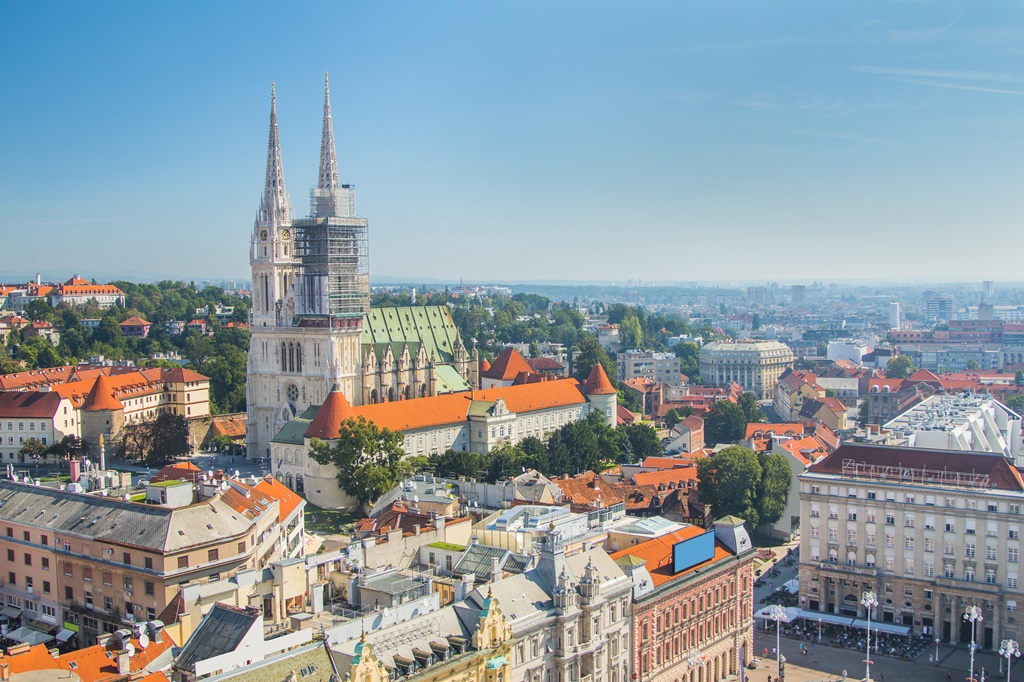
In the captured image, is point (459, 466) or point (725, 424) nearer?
point (459, 466)

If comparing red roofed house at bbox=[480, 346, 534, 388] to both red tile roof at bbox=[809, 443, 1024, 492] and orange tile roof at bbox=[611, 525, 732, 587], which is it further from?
orange tile roof at bbox=[611, 525, 732, 587]

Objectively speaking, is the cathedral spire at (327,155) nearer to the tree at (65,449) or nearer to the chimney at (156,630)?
A: the tree at (65,449)

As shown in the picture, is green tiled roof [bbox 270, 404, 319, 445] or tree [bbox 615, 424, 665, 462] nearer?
green tiled roof [bbox 270, 404, 319, 445]

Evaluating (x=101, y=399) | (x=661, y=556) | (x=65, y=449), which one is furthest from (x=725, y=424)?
(x=661, y=556)

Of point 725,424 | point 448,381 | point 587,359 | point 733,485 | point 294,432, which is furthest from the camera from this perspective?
point 587,359

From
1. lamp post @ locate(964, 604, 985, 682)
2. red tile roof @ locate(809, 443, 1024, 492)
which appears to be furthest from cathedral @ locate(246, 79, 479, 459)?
lamp post @ locate(964, 604, 985, 682)

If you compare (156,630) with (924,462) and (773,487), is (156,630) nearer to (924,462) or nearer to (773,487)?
(924,462)
